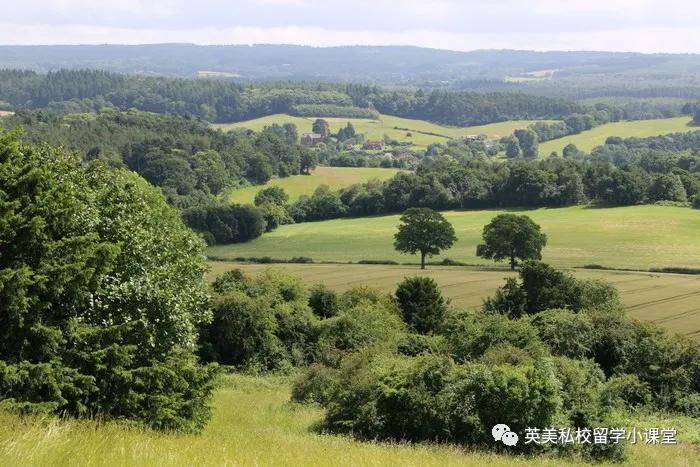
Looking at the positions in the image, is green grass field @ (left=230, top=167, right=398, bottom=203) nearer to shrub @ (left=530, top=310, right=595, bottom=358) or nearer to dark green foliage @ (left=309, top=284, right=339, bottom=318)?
dark green foliage @ (left=309, top=284, right=339, bottom=318)

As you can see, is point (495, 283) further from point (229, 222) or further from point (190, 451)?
point (190, 451)

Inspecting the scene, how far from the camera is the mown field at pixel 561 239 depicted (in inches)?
3440

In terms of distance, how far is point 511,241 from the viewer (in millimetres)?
81812

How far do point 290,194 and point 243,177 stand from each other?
16.6 meters

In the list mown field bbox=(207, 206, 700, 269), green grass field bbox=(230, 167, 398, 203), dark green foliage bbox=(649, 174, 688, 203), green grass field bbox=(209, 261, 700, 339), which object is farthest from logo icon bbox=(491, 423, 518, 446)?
green grass field bbox=(230, 167, 398, 203)

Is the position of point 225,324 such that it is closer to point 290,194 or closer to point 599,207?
point 599,207

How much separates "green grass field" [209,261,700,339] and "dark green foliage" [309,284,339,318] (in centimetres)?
1234

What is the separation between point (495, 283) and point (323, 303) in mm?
23224

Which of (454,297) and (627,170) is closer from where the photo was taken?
(454,297)

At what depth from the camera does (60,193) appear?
19828mm

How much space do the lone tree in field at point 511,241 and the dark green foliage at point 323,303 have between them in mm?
31679

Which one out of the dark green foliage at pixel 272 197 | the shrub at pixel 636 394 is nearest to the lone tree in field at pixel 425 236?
the dark green foliage at pixel 272 197

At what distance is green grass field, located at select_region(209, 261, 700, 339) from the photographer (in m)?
57.7

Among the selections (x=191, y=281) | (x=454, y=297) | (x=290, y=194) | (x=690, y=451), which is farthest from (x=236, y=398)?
(x=290, y=194)
